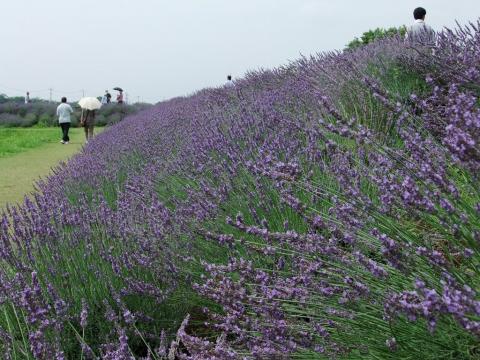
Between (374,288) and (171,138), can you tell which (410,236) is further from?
(171,138)

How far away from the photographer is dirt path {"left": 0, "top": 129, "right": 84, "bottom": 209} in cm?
701

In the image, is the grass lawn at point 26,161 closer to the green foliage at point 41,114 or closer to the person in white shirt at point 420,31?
the person in white shirt at point 420,31

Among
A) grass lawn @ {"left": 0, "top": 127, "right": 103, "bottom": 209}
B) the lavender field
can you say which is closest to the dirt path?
grass lawn @ {"left": 0, "top": 127, "right": 103, "bottom": 209}

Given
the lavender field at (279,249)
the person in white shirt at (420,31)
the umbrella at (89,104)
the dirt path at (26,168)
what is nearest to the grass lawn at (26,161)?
the dirt path at (26,168)

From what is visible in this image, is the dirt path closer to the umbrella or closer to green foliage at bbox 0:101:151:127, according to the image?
the umbrella

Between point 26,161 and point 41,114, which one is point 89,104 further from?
point 41,114

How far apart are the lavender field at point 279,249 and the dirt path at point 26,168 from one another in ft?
7.47

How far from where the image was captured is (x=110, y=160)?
5.57 m

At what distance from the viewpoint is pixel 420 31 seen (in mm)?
6707

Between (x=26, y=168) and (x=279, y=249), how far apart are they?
8.39m

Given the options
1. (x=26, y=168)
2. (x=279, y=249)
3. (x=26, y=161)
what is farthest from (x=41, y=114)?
(x=279, y=249)

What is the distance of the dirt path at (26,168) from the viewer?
701 centimetres

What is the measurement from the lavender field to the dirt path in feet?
7.47

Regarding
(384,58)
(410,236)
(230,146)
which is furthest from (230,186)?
(384,58)
